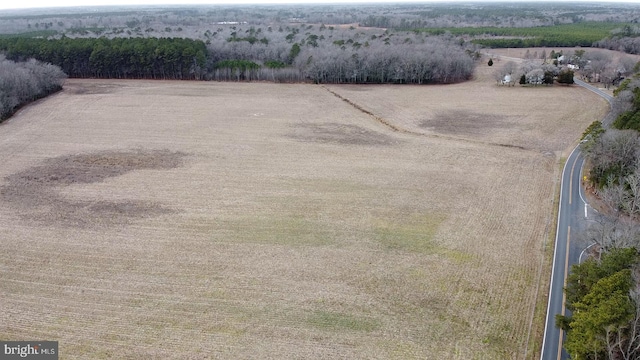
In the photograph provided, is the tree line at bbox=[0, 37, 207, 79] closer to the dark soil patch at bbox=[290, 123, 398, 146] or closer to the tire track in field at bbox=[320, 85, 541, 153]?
the tire track in field at bbox=[320, 85, 541, 153]

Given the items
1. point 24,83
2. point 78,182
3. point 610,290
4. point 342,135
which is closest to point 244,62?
point 24,83

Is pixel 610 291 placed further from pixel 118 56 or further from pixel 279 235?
pixel 118 56

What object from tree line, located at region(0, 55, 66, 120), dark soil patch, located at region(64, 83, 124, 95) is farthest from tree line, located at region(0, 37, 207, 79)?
tree line, located at region(0, 55, 66, 120)

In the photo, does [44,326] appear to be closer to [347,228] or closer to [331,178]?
[347,228]

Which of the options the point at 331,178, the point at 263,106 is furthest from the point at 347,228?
the point at 263,106

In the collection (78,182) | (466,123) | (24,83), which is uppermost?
(24,83)

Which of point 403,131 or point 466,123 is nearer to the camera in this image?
point 403,131
